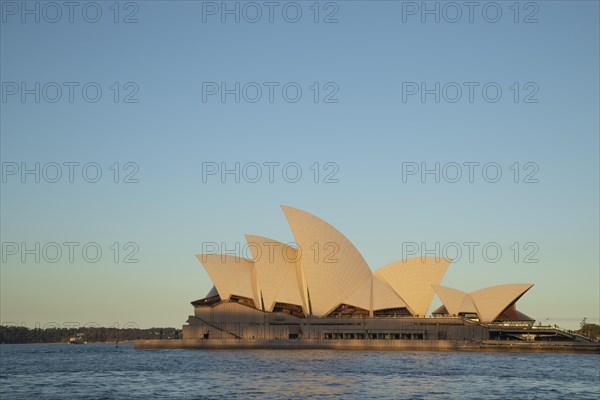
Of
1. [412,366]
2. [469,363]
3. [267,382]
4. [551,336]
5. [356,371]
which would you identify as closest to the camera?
[267,382]

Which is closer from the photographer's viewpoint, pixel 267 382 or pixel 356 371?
pixel 267 382

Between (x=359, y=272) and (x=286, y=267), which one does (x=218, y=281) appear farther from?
(x=359, y=272)

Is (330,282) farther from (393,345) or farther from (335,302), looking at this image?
(393,345)

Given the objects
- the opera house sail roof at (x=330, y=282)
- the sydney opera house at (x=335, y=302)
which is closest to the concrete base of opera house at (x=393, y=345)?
the sydney opera house at (x=335, y=302)

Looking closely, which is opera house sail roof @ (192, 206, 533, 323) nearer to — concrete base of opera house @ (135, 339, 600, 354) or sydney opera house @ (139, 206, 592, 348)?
sydney opera house @ (139, 206, 592, 348)

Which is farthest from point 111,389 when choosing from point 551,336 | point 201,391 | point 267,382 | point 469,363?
point 551,336
